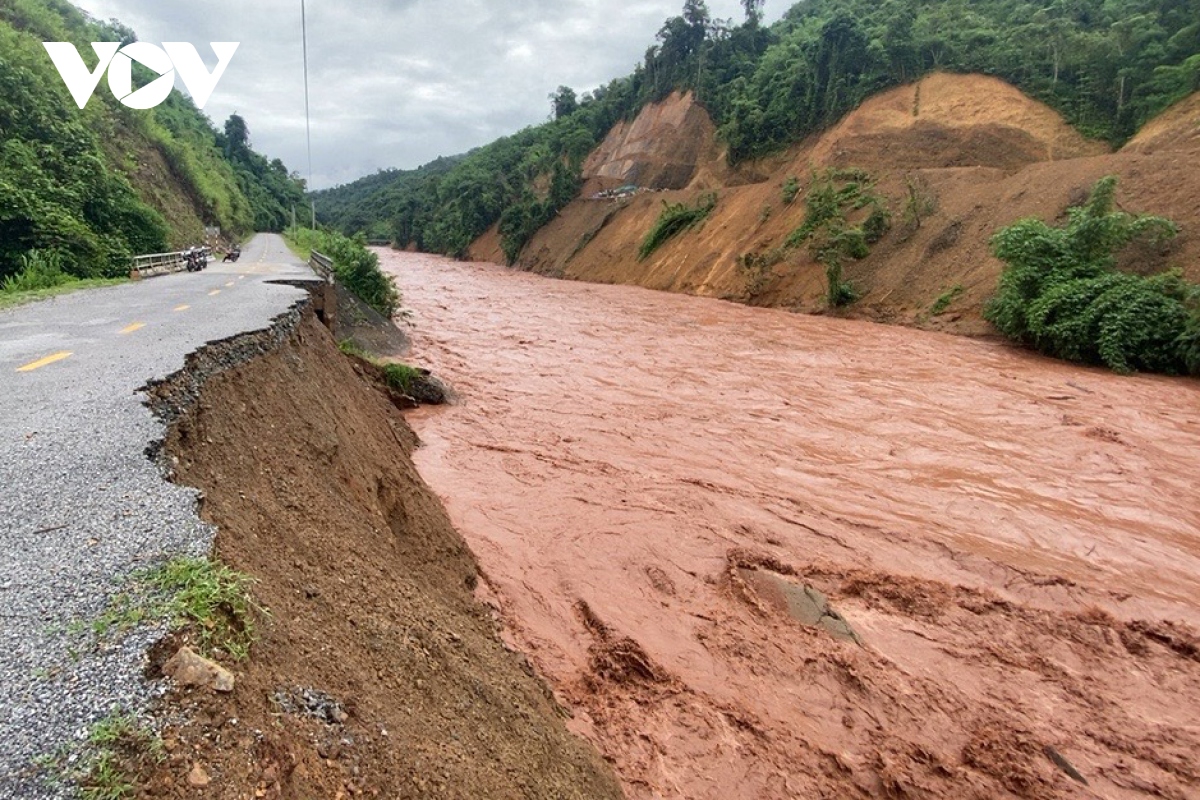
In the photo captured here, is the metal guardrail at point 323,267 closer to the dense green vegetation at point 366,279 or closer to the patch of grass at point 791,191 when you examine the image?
the dense green vegetation at point 366,279

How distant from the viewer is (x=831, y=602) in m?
6.05

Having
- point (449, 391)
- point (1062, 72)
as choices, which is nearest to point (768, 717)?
point (449, 391)

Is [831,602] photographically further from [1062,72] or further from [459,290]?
[1062,72]

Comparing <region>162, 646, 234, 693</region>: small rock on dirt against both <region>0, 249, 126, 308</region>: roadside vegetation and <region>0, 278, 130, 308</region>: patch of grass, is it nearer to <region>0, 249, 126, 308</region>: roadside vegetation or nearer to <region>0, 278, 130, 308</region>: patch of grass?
<region>0, 278, 130, 308</region>: patch of grass

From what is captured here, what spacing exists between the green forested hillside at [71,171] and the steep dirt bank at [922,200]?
877 inches

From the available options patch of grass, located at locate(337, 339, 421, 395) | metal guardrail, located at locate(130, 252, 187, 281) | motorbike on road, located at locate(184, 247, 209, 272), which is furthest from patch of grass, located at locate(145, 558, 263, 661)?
motorbike on road, located at locate(184, 247, 209, 272)

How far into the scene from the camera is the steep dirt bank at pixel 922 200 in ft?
68.3

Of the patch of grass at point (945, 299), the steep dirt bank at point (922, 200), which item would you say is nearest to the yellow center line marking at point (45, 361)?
the steep dirt bank at point (922, 200)

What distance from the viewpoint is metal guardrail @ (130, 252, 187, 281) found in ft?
58.4

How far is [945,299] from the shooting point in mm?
21422

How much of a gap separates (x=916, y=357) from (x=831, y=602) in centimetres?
1279

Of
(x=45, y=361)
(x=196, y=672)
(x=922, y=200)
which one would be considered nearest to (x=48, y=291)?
(x=45, y=361)

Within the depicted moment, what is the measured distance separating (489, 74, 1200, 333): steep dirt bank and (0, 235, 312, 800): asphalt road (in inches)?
824

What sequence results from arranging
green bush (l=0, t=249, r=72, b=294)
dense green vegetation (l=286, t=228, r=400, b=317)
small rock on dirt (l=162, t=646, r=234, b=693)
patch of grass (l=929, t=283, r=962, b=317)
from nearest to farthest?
small rock on dirt (l=162, t=646, r=234, b=693) → green bush (l=0, t=249, r=72, b=294) → dense green vegetation (l=286, t=228, r=400, b=317) → patch of grass (l=929, t=283, r=962, b=317)
